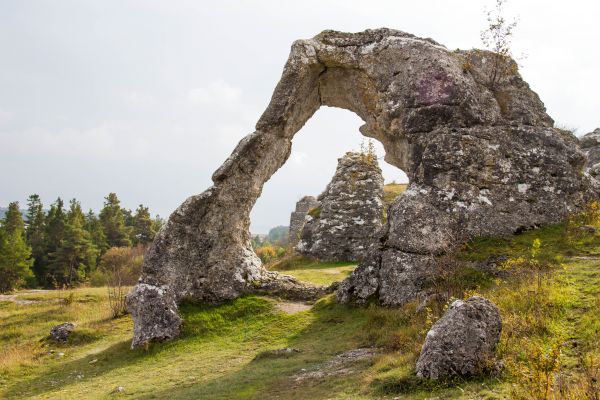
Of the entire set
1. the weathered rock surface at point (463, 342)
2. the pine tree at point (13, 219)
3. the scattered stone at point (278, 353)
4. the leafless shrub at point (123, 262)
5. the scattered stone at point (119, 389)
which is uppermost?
the pine tree at point (13, 219)

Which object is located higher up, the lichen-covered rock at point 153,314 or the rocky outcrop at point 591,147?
the rocky outcrop at point 591,147

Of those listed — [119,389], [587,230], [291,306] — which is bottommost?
[119,389]

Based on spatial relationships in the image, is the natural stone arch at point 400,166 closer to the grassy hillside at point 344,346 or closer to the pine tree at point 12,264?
the grassy hillside at point 344,346

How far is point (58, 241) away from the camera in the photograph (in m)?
58.9

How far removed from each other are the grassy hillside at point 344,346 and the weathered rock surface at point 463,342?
212 millimetres

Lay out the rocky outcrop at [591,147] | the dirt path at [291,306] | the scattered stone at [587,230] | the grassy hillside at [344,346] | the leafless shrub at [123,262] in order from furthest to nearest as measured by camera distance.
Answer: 1. the leafless shrub at [123,262]
2. the rocky outcrop at [591,147]
3. the dirt path at [291,306]
4. the scattered stone at [587,230]
5. the grassy hillside at [344,346]

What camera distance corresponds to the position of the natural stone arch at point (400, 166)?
15305mm

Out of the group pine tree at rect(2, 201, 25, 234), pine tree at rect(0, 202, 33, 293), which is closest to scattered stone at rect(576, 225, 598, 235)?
pine tree at rect(0, 202, 33, 293)

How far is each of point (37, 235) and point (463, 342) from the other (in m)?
65.0

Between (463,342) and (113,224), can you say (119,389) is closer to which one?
(463,342)

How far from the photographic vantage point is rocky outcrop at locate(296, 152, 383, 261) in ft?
89.5

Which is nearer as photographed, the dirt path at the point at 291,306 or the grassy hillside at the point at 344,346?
the grassy hillside at the point at 344,346

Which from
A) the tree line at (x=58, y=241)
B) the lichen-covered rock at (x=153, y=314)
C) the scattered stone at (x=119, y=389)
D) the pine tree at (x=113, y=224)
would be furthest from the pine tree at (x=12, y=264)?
the scattered stone at (x=119, y=389)

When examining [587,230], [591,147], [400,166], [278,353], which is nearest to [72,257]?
[400,166]
